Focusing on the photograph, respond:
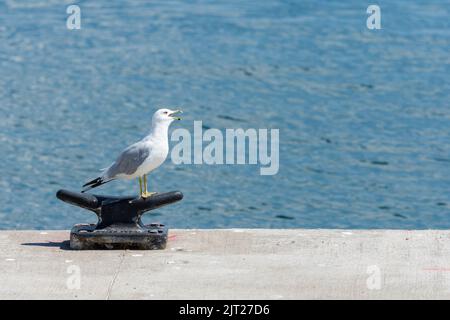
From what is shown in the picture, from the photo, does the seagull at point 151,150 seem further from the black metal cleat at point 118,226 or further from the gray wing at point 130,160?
the black metal cleat at point 118,226

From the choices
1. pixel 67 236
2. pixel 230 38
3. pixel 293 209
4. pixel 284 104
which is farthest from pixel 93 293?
pixel 230 38

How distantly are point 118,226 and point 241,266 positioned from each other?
887 millimetres

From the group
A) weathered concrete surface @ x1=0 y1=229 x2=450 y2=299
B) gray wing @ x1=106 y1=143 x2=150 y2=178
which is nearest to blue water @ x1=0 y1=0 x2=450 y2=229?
weathered concrete surface @ x1=0 y1=229 x2=450 y2=299

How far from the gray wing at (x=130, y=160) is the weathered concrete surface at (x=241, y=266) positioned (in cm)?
53

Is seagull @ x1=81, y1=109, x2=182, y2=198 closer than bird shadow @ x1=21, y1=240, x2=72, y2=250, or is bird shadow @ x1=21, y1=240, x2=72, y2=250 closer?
seagull @ x1=81, y1=109, x2=182, y2=198

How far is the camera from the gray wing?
761 cm

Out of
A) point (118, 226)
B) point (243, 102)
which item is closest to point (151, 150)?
point (118, 226)

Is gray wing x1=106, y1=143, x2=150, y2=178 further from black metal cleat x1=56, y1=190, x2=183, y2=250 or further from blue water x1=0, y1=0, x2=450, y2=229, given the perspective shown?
blue water x1=0, y1=0, x2=450, y2=229

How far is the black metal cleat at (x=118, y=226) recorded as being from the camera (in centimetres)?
763

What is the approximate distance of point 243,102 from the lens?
1570 cm

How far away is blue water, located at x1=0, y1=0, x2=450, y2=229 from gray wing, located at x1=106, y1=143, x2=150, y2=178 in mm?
4051

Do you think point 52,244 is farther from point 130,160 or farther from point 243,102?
point 243,102

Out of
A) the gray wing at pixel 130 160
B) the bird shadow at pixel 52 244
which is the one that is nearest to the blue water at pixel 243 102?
the bird shadow at pixel 52 244

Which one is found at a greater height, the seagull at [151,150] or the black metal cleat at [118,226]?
the seagull at [151,150]
